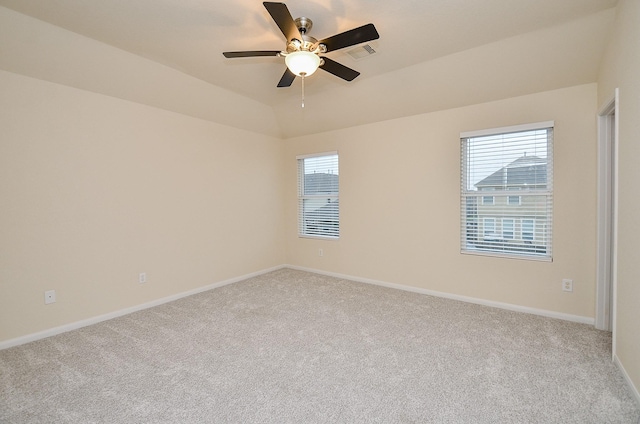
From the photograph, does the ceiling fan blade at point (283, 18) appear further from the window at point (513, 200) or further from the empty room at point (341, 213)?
the window at point (513, 200)

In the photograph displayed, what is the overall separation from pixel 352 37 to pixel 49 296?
360 centimetres

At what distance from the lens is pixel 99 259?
317 centimetres

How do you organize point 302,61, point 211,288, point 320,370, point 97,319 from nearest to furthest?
1. point 302,61
2. point 320,370
3. point 97,319
4. point 211,288

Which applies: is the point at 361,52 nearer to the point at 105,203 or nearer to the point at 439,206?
the point at 439,206

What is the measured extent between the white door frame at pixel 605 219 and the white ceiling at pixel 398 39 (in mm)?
599

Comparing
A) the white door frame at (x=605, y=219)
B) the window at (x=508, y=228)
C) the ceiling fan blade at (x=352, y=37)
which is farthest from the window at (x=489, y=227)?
the ceiling fan blade at (x=352, y=37)

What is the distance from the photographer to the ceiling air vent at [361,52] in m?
2.59

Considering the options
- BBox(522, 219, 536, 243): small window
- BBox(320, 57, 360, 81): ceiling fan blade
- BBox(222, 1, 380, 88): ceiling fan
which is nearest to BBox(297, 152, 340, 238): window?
BBox(320, 57, 360, 81): ceiling fan blade

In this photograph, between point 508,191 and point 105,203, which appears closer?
point 105,203

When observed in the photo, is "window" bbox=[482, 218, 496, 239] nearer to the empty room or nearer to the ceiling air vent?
the empty room

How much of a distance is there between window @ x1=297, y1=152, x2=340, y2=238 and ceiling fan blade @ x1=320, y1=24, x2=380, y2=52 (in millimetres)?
2733

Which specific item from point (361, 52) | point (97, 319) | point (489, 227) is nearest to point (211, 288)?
point (97, 319)

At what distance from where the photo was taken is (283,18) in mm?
1839

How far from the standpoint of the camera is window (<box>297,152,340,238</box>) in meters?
4.94
